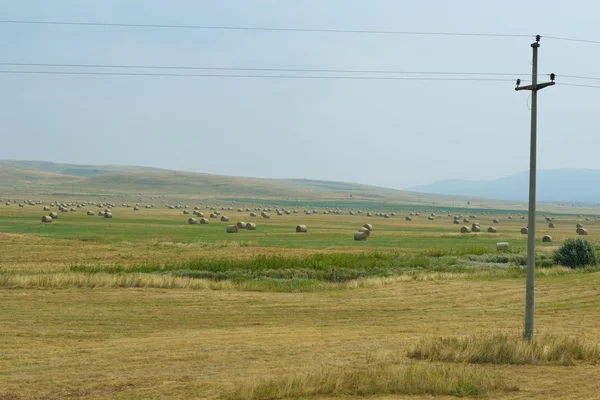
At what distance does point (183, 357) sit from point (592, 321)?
14901mm

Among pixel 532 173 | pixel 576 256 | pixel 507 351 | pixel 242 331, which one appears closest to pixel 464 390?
pixel 507 351

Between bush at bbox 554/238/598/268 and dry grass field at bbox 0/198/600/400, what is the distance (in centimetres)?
269

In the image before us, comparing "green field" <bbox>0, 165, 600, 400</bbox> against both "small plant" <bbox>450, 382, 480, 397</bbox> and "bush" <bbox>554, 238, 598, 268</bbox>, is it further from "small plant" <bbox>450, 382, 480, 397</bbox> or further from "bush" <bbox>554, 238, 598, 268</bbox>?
"bush" <bbox>554, 238, 598, 268</bbox>

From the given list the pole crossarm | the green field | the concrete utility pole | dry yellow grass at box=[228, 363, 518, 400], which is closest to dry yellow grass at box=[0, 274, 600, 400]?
the green field

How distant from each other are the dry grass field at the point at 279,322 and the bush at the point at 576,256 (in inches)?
106

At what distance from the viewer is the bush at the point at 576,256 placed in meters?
47.1

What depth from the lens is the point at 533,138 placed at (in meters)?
20.0

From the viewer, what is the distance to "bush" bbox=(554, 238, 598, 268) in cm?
4712

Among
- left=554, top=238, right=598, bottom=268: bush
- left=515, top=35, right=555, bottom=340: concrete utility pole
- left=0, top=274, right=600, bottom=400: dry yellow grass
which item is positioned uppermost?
left=515, top=35, right=555, bottom=340: concrete utility pole

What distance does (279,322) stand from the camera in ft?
87.5

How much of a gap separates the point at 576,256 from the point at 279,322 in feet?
86.2

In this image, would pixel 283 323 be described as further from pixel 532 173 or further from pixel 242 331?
pixel 532 173

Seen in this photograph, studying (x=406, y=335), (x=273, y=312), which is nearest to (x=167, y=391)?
(x=406, y=335)

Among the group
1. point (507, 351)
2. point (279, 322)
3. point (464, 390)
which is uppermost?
point (507, 351)
